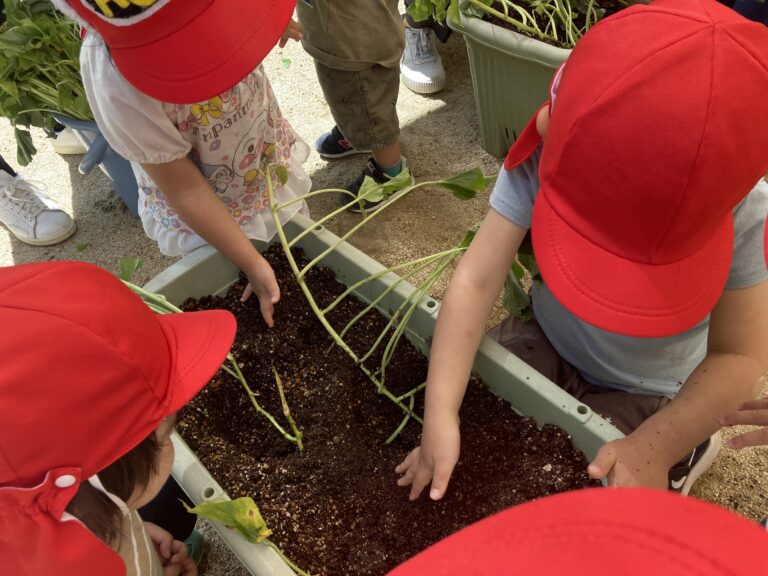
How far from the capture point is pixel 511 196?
2.55 feet

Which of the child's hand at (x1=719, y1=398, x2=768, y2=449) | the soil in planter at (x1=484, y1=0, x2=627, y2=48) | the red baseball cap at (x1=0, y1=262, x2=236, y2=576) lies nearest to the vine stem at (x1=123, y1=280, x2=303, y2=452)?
the red baseball cap at (x1=0, y1=262, x2=236, y2=576)

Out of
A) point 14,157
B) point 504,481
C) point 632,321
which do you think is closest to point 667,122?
point 632,321

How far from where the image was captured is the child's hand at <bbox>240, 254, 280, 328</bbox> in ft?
3.24

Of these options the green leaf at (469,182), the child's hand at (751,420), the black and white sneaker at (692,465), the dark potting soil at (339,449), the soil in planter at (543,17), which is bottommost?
the black and white sneaker at (692,465)

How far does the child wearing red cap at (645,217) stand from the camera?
50cm

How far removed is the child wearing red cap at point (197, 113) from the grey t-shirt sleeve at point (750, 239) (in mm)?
609

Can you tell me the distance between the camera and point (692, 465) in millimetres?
953

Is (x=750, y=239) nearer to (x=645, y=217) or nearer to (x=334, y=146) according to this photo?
(x=645, y=217)

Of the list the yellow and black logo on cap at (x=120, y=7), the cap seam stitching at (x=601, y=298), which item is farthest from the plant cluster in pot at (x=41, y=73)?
the cap seam stitching at (x=601, y=298)

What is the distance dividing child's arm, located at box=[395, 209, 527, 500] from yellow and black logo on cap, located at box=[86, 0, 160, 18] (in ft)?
1.56

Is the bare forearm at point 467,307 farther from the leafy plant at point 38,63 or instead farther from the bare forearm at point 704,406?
A: the leafy plant at point 38,63

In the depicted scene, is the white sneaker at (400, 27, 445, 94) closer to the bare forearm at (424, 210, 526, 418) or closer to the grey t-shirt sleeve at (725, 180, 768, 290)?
the bare forearm at (424, 210, 526, 418)

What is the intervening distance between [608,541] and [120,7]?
686 mm

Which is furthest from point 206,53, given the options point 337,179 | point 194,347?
point 337,179
